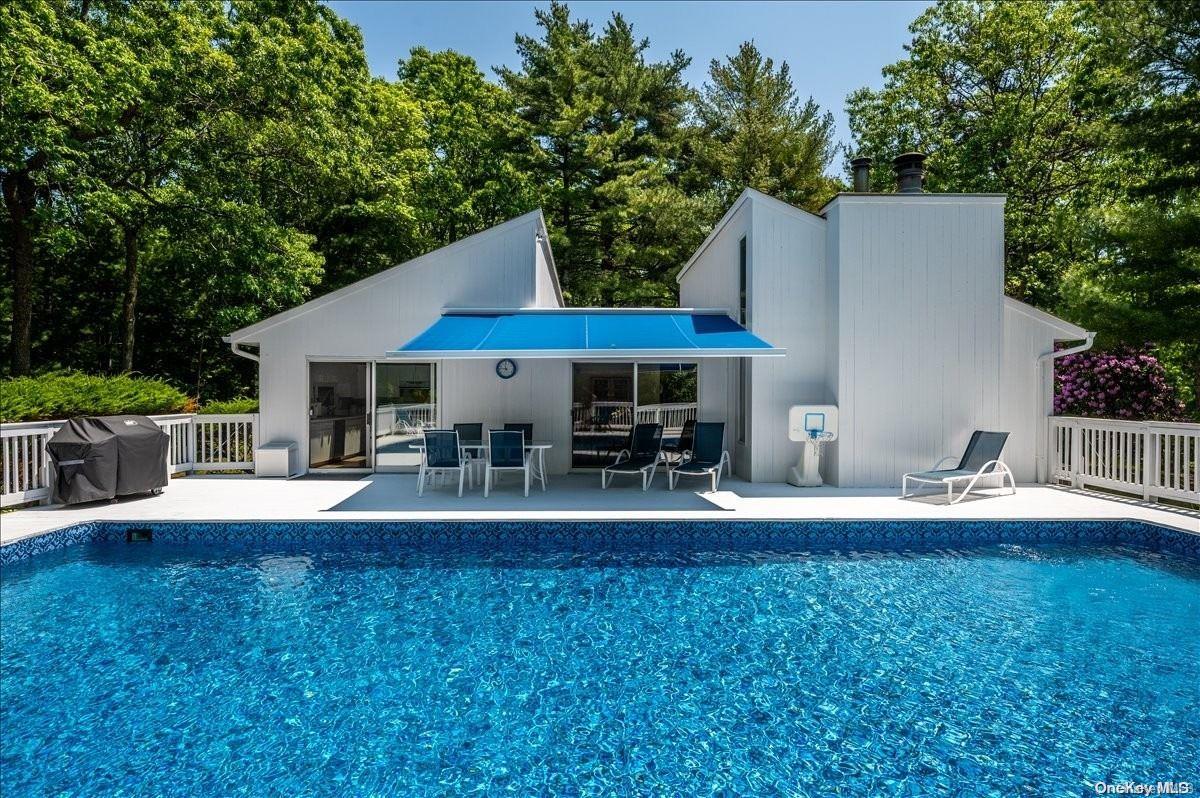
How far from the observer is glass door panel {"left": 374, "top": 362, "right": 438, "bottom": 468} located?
13953mm

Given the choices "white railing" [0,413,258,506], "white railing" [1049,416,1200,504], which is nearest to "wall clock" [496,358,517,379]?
"white railing" [0,413,258,506]

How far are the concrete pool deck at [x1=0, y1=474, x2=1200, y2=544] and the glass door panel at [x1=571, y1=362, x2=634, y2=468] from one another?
1.99 metres

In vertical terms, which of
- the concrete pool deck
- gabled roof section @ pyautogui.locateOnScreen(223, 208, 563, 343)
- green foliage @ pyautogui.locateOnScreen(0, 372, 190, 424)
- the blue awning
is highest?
gabled roof section @ pyautogui.locateOnScreen(223, 208, 563, 343)

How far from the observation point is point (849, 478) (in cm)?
1202

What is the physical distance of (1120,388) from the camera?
16.3 m

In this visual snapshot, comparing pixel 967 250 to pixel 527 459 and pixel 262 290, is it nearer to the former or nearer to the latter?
pixel 527 459

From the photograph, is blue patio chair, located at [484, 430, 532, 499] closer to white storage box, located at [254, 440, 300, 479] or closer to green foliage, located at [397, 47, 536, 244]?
white storage box, located at [254, 440, 300, 479]

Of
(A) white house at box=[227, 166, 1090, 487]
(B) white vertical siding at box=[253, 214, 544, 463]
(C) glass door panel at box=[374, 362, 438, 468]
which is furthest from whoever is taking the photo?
(C) glass door panel at box=[374, 362, 438, 468]

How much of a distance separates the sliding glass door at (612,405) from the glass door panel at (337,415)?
4983mm

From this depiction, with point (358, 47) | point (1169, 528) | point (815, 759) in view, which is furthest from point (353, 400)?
point (358, 47)

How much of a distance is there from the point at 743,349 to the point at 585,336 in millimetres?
3031

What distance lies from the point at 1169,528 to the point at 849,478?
4684 mm

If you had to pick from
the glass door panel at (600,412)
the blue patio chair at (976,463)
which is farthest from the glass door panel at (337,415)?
the blue patio chair at (976,463)

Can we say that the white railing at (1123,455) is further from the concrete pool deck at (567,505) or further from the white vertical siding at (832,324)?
the white vertical siding at (832,324)
